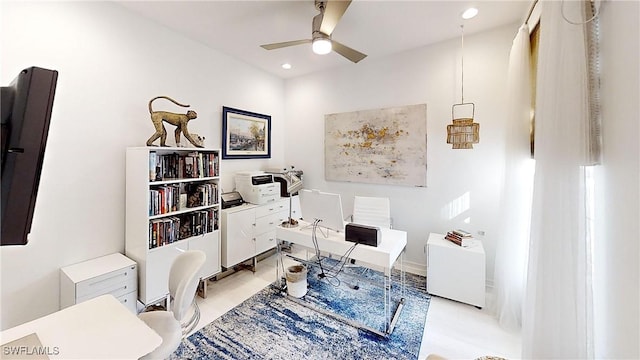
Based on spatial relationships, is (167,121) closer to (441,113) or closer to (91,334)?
(91,334)

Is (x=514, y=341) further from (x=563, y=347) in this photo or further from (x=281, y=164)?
(x=281, y=164)

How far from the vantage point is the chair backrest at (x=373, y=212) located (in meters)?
3.01

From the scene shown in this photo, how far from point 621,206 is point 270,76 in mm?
4038

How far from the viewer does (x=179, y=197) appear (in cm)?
247

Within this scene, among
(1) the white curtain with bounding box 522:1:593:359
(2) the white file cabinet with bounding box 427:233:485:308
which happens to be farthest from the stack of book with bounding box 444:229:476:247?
(1) the white curtain with bounding box 522:1:593:359

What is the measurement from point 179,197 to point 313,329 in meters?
1.78

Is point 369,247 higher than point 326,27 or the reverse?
the reverse

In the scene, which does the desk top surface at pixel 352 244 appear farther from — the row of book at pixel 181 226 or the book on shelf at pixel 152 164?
the book on shelf at pixel 152 164

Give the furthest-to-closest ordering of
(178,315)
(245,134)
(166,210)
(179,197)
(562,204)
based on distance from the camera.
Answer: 1. (245,134)
2. (179,197)
3. (166,210)
4. (178,315)
5. (562,204)

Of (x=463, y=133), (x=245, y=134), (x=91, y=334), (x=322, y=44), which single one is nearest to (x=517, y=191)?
(x=463, y=133)

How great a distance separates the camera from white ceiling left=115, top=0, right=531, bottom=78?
227 centimetres

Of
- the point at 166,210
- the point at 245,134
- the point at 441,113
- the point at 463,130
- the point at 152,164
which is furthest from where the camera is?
the point at 245,134

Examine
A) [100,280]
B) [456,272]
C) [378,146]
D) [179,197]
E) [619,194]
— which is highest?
[378,146]

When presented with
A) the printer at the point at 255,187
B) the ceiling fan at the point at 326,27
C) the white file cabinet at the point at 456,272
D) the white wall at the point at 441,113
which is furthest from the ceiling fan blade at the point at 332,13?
the white file cabinet at the point at 456,272
